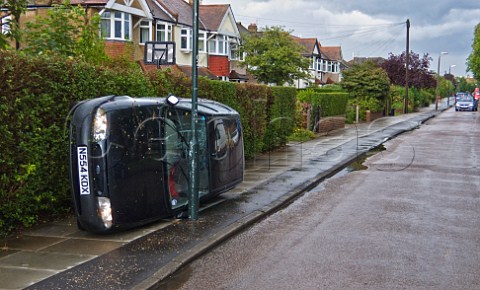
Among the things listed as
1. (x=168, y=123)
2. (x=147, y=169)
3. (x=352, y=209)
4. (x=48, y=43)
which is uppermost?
(x=48, y=43)

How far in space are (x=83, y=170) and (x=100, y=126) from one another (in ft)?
1.98

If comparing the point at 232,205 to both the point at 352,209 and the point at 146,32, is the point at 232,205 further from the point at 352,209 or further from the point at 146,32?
the point at 146,32

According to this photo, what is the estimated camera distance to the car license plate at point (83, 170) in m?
6.76

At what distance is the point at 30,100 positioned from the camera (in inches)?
280

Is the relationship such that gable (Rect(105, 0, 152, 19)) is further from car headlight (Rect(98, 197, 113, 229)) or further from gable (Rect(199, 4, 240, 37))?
car headlight (Rect(98, 197, 113, 229))

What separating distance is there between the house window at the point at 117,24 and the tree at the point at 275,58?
9933 mm

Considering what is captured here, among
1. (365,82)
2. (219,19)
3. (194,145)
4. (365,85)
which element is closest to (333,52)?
(219,19)

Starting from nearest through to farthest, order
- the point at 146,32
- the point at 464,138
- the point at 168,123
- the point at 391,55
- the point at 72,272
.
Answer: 1. the point at 72,272
2. the point at 168,123
3. the point at 464,138
4. the point at 146,32
5. the point at 391,55

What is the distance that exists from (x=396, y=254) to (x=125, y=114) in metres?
3.90

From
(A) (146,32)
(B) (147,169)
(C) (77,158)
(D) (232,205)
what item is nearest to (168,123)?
(B) (147,169)

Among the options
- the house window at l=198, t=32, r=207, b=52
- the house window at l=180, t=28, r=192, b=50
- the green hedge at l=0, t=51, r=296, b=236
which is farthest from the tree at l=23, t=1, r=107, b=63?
the house window at l=198, t=32, r=207, b=52

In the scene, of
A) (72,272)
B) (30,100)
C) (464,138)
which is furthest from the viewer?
(464,138)

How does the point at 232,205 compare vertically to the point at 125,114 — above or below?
below

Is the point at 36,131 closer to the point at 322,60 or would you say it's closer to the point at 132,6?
the point at 132,6
